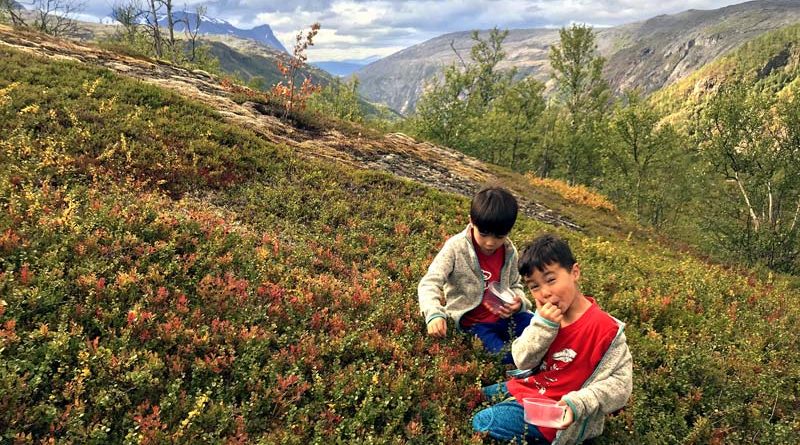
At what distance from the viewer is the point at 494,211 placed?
17.3ft

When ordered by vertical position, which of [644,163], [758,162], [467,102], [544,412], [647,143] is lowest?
[544,412]

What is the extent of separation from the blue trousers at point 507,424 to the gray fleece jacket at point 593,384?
369 millimetres

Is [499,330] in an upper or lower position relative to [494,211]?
lower

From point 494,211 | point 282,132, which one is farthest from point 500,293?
point 282,132

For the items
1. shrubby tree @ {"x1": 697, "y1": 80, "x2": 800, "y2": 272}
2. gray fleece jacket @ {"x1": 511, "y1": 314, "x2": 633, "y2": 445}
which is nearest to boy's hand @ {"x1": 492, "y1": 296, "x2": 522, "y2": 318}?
gray fleece jacket @ {"x1": 511, "y1": 314, "x2": 633, "y2": 445}

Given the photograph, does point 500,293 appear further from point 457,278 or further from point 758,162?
point 758,162

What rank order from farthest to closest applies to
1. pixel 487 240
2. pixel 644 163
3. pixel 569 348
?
pixel 644 163
pixel 487 240
pixel 569 348

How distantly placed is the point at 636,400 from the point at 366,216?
790 centimetres

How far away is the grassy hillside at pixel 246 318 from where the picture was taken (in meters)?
4.59

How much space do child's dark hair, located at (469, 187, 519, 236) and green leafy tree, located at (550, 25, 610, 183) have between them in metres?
49.8

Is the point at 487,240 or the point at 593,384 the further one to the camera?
the point at 487,240

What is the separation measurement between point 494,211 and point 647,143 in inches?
1777

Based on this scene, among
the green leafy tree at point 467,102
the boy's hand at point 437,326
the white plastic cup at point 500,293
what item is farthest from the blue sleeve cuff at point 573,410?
the green leafy tree at point 467,102

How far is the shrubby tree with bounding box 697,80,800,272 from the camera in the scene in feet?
→ 90.4
